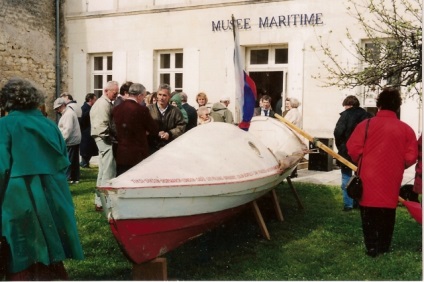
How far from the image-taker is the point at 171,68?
A: 15.3 m

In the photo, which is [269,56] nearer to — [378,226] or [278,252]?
[278,252]

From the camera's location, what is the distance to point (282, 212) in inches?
302

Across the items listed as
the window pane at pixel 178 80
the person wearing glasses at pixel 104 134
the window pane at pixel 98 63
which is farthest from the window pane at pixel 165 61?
the person wearing glasses at pixel 104 134

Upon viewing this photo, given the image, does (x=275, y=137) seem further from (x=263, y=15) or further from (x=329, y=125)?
(x=263, y=15)

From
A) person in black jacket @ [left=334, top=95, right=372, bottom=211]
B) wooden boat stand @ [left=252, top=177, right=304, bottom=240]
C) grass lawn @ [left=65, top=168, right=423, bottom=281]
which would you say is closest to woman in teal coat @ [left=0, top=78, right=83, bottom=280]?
grass lawn @ [left=65, top=168, right=423, bottom=281]

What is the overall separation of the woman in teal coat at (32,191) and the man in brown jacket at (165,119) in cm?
307

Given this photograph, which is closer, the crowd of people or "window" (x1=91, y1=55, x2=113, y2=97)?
the crowd of people

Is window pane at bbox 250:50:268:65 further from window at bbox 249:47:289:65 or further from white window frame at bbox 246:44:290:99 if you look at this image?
white window frame at bbox 246:44:290:99

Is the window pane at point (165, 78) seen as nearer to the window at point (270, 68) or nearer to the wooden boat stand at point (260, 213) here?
the window at point (270, 68)

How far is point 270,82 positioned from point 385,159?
930 centimetres

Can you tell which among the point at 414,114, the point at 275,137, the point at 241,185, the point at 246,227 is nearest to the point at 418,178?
the point at 241,185

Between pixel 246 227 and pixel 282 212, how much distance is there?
110 centimetres

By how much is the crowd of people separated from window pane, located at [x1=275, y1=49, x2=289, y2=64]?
490cm

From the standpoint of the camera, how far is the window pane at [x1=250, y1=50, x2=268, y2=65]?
14.2 metres
